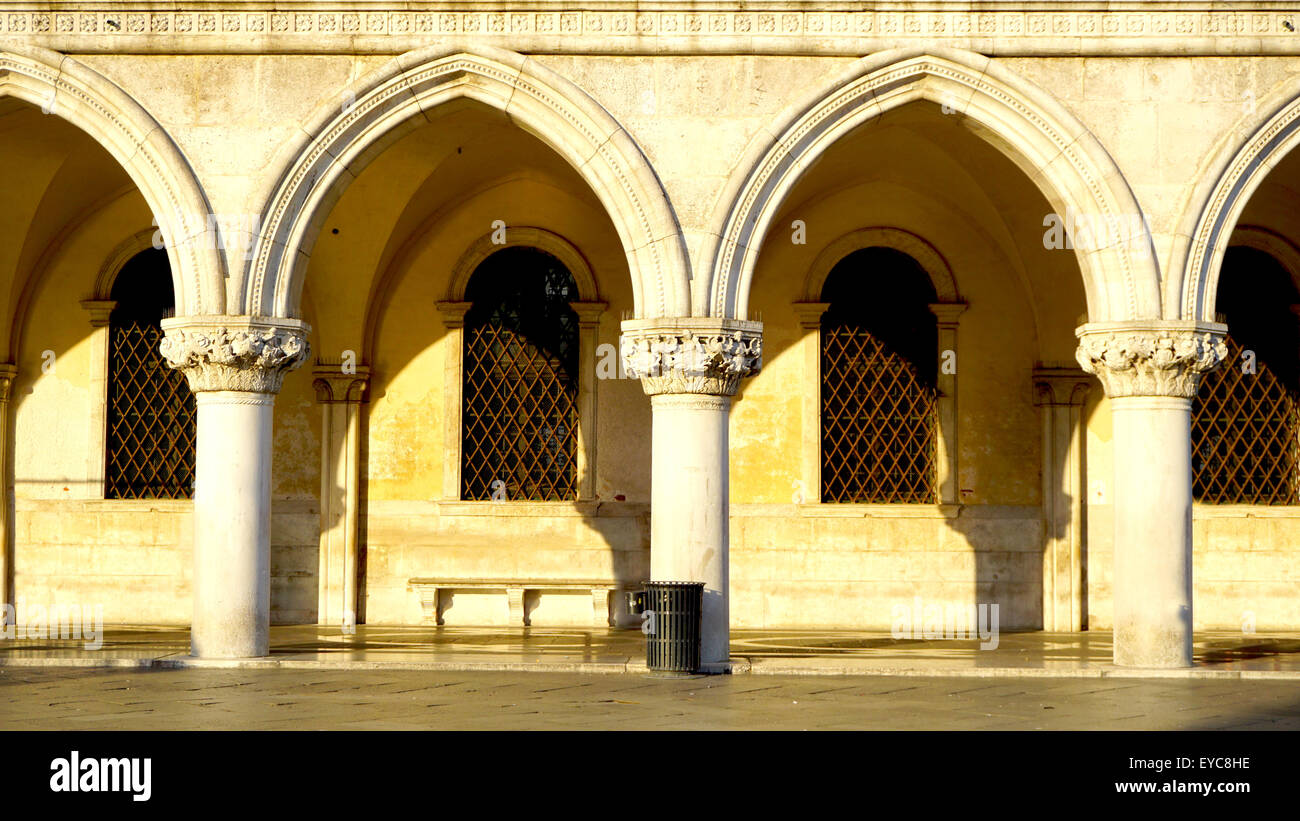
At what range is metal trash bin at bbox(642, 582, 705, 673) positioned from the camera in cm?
1088

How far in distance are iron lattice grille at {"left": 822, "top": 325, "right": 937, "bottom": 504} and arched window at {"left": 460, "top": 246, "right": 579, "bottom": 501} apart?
2.40 metres

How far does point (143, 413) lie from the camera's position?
50.7 feet

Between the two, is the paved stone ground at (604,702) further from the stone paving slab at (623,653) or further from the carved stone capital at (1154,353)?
the carved stone capital at (1154,353)

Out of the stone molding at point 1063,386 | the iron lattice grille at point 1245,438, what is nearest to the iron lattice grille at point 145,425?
the stone molding at point 1063,386

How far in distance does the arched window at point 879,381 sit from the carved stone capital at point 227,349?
5.64 metres

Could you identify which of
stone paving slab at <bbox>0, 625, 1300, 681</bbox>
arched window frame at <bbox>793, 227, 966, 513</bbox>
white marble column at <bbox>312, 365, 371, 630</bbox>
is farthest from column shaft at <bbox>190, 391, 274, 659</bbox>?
arched window frame at <bbox>793, 227, 966, 513</bbox>

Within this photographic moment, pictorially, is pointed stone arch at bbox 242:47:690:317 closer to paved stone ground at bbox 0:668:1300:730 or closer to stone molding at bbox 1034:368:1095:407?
paved stone ground at bbox 0:668:1300:730

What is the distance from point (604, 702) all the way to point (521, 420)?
6.24 m

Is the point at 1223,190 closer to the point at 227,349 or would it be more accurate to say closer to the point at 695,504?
the point at 695,504

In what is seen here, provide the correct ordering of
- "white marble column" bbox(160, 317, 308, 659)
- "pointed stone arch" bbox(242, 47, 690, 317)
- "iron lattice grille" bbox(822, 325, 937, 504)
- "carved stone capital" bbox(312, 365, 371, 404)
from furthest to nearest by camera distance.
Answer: "carved stone capital" bbox(312, 365, 371, 404) → "iron lattice grille" bbox(822, 325, 937, 504) → "white marble column" bbox(160, 317, 308, 659) → "pointed stone arch" bbox(242, 47, 690, 317)

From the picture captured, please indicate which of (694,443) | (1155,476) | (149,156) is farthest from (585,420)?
(1155,476)

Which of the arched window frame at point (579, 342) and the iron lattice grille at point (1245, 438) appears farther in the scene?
the arched window frame at point (579, 342)

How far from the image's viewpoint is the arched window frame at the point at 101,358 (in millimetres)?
15297
